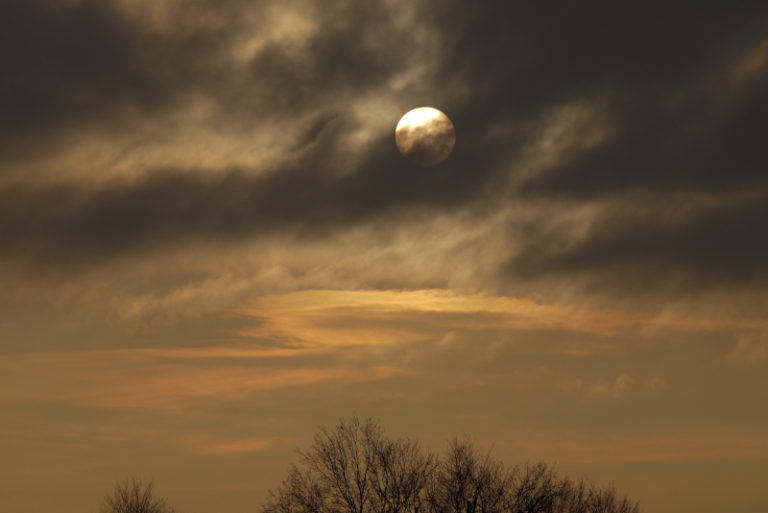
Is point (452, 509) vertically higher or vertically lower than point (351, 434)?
lower

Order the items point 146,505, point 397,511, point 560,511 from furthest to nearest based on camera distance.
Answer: point 146,505 → point 560,511 → point 397,511

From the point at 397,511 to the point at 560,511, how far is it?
1712 cm

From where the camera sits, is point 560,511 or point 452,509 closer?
point 452,509

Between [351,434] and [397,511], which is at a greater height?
[351,434]

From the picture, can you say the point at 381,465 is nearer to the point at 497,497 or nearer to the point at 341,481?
the point at 341,481

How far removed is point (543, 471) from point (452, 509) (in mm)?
7554

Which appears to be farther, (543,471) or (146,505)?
(146,505)

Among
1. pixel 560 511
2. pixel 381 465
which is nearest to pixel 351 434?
pixel 381 465

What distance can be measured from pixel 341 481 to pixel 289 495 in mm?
3957

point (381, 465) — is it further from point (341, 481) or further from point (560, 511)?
point (560, 511)

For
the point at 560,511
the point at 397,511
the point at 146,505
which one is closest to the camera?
the point at 397,511

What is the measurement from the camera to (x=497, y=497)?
66.2 metres

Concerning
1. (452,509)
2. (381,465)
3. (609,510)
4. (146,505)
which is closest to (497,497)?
(452,509)

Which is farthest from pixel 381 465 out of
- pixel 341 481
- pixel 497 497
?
pixel 497 497
